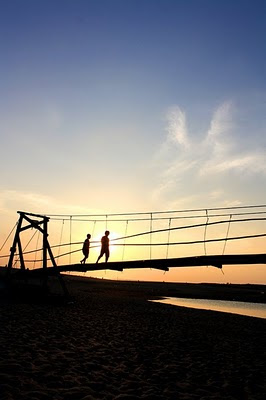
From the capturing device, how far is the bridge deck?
52.2ft

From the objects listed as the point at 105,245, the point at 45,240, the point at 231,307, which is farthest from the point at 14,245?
the point at 231,307

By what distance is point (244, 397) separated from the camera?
7312 mm

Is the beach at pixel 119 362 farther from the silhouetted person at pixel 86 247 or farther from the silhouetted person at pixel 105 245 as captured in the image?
the silhouetted person at pixel 86 247

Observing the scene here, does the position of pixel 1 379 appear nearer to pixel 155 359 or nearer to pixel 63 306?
pixel 155 359

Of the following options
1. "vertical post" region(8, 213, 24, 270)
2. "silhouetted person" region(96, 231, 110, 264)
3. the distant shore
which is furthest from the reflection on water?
"vertical post" region(8, 213, 24, 270)

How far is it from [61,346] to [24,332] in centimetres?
225

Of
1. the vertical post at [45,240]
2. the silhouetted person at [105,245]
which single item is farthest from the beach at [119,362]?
the vertical post at [45,240]

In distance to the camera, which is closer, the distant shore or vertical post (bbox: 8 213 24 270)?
vertical post (bbox: 8 213 24 270)

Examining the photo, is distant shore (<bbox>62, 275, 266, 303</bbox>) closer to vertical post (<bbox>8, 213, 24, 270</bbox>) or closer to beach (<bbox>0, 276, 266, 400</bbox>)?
vertical post (<bbox>8, 213, 24, 270</bbox>)

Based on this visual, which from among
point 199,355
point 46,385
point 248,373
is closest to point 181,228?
point 199,355

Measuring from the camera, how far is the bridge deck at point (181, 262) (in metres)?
15.9

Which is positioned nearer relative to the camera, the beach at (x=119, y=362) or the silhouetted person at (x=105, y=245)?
the beach at (x=119, y=362)

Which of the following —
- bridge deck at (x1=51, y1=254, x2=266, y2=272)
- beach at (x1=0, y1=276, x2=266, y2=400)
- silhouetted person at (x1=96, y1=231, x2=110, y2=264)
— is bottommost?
beach at (x1=0, y1=276, x2=266, y2=400)

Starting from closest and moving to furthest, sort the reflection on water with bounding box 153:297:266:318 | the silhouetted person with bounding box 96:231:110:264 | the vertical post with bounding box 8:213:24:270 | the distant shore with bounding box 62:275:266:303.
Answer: the silhouetted person with bounding box 96:231:110:264, the vertical post with bounding box 8:213:24:270, the reflection on water with bounding box 153:297:266:318, the distant shore with bounding box 62:275:266:303
